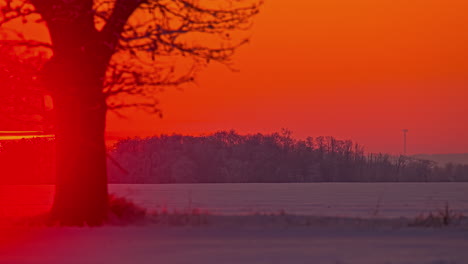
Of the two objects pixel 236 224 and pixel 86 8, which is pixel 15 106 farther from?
pixel 236 224

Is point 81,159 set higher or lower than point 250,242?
higher

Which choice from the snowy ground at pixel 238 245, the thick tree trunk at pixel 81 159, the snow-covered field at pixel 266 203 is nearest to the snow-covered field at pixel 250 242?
the snowy ground at pixel 238 245

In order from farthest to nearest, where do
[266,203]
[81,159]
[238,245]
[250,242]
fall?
[266,203]
[81,159]
[250,242]
[238,245]

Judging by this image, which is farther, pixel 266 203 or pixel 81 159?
pixel 266 203

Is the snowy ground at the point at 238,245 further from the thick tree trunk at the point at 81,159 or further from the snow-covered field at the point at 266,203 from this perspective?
the snow-covered field at the point at 266,203

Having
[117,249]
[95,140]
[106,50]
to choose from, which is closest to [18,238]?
[117,249]

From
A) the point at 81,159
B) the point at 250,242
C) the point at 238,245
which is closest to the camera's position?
the point at 238,245

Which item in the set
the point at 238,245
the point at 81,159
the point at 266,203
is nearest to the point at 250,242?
the point at 238,245

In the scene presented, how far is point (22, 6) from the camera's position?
52.1 feet

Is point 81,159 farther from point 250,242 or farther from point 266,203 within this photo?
point 266,203

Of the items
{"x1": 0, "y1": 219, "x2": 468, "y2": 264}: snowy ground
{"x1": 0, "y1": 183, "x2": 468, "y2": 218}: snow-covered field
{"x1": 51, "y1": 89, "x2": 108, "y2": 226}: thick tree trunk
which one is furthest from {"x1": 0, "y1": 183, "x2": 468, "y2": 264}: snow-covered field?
{"x1": 0, "y1": 183, "x2": 468, "y2": 218}: snow-covered field

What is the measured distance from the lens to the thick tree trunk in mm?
16625

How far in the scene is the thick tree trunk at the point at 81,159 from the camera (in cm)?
1662

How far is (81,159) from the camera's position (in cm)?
1670
